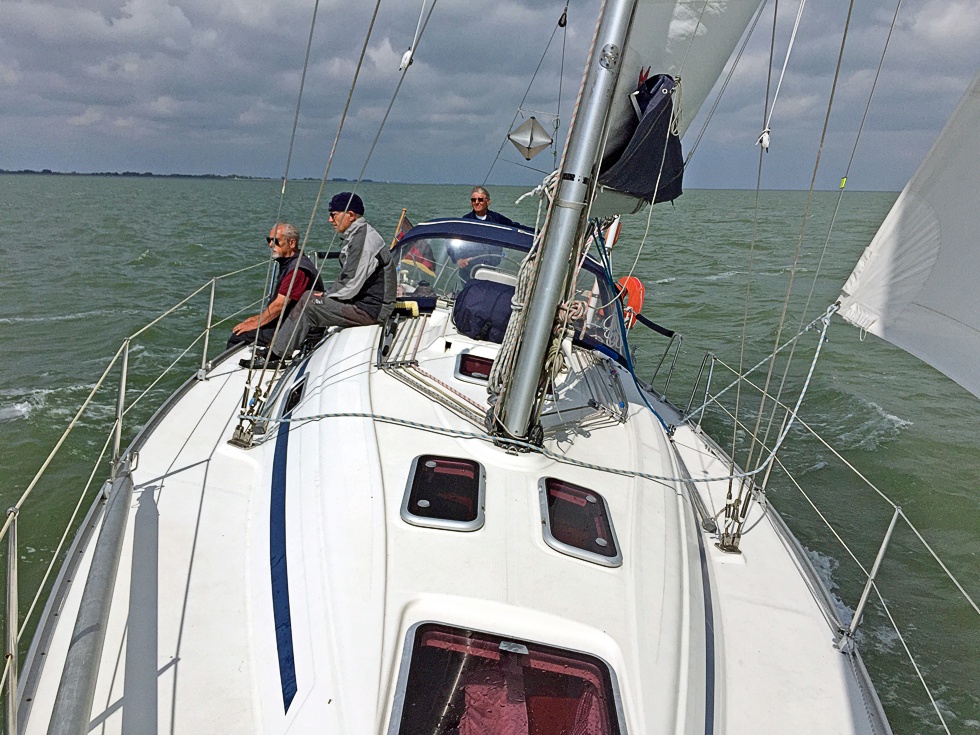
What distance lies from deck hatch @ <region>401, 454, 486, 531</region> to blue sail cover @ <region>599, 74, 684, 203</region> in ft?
4.90

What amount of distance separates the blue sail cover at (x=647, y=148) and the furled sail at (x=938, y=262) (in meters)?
1.16

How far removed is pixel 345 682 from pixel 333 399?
1862 millimetres

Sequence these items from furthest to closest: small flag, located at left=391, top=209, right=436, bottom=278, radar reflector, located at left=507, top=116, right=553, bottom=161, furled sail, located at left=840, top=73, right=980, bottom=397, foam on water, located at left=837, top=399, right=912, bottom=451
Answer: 1. radar reflector, located at left=507, top=116, right=553, bottom=161
2. foam on water, located at left=837, top=399, right=912, bottom=451
3. small flag, located at left=391, top=209, right=436, bottom=278
4. furled sail, located at left=840, top=73, right=980, bottom=397

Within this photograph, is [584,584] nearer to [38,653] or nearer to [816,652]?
[816,652]

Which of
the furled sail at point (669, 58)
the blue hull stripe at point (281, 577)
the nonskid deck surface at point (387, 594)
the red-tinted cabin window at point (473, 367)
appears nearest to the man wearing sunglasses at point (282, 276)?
the red-tinted cabin window at point (473, 367)

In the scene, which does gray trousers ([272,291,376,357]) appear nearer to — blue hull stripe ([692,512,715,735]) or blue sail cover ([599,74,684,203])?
blue sail cover ([599,74,684,203])

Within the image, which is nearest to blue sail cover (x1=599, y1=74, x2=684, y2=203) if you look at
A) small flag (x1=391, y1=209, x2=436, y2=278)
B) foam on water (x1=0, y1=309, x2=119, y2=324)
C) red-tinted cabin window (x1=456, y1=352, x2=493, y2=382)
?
red-tinted cabin window (x1=456, y1=352, x2=493, y2=382)

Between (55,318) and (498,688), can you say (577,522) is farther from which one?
(55,318)

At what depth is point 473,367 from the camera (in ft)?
13.8

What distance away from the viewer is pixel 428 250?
568 centimetres

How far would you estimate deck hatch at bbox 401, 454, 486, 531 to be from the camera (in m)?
2.64

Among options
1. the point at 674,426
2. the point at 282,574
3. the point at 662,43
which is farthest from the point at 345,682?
the point at 674,426

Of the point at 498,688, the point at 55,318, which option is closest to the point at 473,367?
the point at 498,688

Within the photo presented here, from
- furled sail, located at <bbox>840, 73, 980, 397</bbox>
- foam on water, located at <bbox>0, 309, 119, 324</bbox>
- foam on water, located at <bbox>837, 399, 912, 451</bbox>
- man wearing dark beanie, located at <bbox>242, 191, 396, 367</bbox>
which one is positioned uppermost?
furled sail, located at <bbox>840, 73, 980, 397</bbox>
